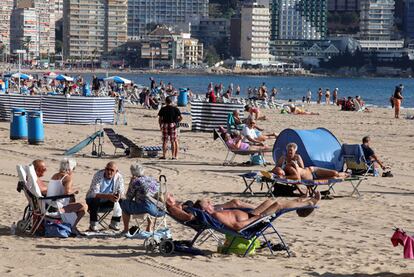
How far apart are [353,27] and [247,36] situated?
1052 inches

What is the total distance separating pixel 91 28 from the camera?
6486 inches

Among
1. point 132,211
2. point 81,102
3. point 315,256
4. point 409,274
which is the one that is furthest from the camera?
point 81,102

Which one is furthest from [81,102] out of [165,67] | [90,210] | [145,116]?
[165,67]

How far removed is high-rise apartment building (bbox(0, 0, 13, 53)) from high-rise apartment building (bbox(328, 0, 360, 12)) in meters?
55.6

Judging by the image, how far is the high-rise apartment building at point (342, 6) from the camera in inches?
7495

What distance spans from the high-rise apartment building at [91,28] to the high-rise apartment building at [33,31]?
10.0 feet

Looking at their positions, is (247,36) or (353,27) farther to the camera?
(353,27)

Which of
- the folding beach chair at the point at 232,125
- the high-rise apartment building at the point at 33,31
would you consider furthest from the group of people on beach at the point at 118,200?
the high-rise apartment building at the point at 33,31

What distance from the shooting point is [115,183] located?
962cm

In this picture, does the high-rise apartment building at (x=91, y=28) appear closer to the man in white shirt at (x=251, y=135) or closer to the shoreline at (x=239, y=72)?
the shoreline at (x=239, y=72)

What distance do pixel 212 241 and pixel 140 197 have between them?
722mm

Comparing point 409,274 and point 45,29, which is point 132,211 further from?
point 45,29

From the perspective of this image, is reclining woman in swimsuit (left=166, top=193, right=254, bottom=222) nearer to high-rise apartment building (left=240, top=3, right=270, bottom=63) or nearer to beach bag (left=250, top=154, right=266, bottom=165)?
beach bag (left=250, top=154, right=266, bottom=165)

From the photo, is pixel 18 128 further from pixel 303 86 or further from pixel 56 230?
pixel 303 86
